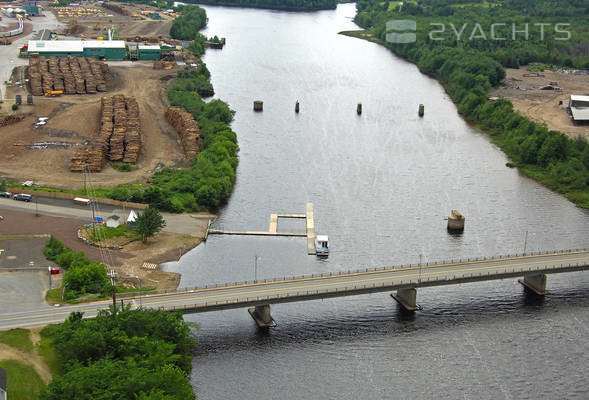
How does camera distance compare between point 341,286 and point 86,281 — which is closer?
point 86,281

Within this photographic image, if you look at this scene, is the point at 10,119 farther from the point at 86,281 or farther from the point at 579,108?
the point at 579,108

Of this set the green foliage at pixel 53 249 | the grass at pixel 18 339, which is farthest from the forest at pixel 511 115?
the grass at pixel 18 339

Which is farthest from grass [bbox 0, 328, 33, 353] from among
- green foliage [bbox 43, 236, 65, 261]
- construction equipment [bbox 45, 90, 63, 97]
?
construction equipment [bbox 45, 90, 63, 97]

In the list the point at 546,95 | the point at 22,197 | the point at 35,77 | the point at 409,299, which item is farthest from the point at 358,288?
the point at 546,95

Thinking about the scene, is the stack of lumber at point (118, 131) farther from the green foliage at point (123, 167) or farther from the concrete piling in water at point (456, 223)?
the concrete piling in water at point (456, 223)

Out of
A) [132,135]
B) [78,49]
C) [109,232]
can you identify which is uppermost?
[78,49]
